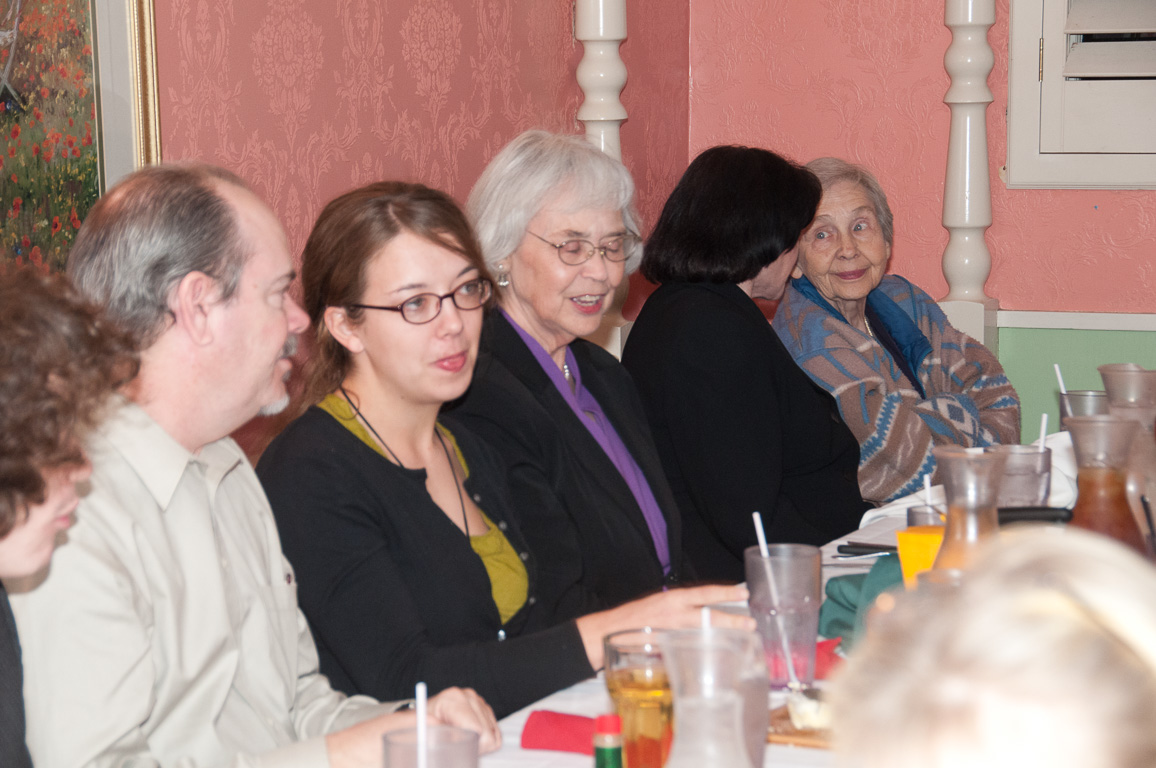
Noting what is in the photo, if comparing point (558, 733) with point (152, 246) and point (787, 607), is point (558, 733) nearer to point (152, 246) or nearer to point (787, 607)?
point (787, 607)

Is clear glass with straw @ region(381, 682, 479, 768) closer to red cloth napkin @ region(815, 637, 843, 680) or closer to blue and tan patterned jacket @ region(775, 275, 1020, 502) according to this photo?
red cloth napkin @ region(815, 637, 843, 680)

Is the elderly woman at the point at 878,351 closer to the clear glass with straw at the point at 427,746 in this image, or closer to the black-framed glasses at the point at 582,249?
the black-framed glasses at the point at 582,249

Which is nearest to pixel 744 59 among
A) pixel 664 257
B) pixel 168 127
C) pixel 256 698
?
pixel 664 257

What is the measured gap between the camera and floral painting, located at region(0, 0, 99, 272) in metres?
1.84

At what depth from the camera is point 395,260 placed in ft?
5.80

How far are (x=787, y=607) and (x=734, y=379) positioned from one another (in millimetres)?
1172

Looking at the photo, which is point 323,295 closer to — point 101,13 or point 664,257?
point 101,13

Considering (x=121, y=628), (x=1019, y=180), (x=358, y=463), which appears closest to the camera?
(x=121, y=628)

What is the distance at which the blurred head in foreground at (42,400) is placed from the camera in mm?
982

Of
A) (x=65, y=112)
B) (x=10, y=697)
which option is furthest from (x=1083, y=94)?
(x=10, y=697)

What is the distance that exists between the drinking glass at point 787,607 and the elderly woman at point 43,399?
74 cm

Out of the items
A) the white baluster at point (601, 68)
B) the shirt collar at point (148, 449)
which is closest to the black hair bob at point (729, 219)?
the white baluster at point (601, 68)

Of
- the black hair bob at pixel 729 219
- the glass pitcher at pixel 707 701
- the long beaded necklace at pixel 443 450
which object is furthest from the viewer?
the black hair bob at pixel 729 219

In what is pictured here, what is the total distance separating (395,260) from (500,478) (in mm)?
392
